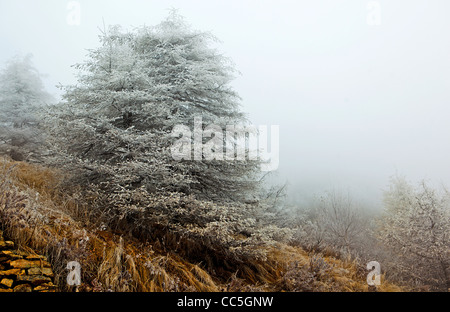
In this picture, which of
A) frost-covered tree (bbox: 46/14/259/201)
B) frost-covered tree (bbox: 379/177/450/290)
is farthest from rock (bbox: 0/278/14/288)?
frost-covered tree (bbox: 379/177/450/290)

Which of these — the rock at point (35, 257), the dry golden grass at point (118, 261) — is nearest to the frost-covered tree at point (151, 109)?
the dry golden grass at point (118, 261)

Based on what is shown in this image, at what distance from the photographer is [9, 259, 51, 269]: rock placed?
2334mm

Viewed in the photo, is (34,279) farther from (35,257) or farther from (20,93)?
(20,93)

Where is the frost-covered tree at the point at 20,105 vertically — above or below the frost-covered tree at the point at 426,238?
above

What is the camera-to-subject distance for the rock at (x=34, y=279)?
228 cm

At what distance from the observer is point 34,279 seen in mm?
2357

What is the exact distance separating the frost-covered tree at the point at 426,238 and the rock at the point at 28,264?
655 cm

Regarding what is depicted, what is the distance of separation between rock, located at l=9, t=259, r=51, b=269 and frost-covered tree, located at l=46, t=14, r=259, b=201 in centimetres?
155

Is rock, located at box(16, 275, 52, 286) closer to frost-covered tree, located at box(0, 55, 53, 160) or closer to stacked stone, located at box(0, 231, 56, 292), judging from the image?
stacked stone, located at box(0, 231, 56, 292)

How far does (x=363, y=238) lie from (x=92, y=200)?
14.3 meters

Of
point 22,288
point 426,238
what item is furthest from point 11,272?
point 426,238

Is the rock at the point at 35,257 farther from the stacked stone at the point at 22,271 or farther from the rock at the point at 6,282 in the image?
the rock at the point at 6,282

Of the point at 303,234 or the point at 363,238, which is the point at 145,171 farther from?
the point at 363,238

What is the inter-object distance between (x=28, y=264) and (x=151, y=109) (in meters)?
3.20
